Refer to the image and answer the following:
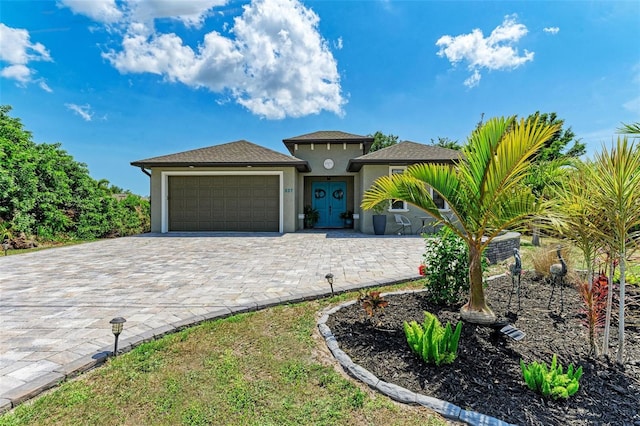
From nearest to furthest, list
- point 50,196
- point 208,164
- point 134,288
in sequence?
point 134,288, point 50,196, point 208,164

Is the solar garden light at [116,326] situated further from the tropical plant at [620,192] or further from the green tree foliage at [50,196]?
the green tree foliage at [50,196]

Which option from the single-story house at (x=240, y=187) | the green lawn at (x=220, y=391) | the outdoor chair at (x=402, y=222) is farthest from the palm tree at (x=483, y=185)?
the outdoor chair at (x=402, y=222)

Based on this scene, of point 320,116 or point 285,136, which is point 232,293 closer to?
point 285,136

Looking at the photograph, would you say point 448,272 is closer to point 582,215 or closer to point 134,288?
point 582,215

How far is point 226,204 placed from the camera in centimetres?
1344

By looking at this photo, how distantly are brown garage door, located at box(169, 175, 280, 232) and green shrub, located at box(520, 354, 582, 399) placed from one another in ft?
38.7

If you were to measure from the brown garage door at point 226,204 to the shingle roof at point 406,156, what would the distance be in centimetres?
393

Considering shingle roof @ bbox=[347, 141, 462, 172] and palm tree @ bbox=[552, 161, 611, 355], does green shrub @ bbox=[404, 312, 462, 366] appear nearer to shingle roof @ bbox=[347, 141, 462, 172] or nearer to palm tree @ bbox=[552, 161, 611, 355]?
palm tree @ bbox=[552, 161, 611, 355]

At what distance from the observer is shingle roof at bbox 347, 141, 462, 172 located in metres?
12.5

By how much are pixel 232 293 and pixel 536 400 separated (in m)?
3.80

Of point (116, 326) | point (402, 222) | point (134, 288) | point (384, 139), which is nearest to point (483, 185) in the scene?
point (116, 326)

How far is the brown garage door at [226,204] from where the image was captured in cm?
1341

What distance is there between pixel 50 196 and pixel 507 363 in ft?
46.1

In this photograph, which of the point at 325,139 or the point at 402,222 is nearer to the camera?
the point at 402,222
